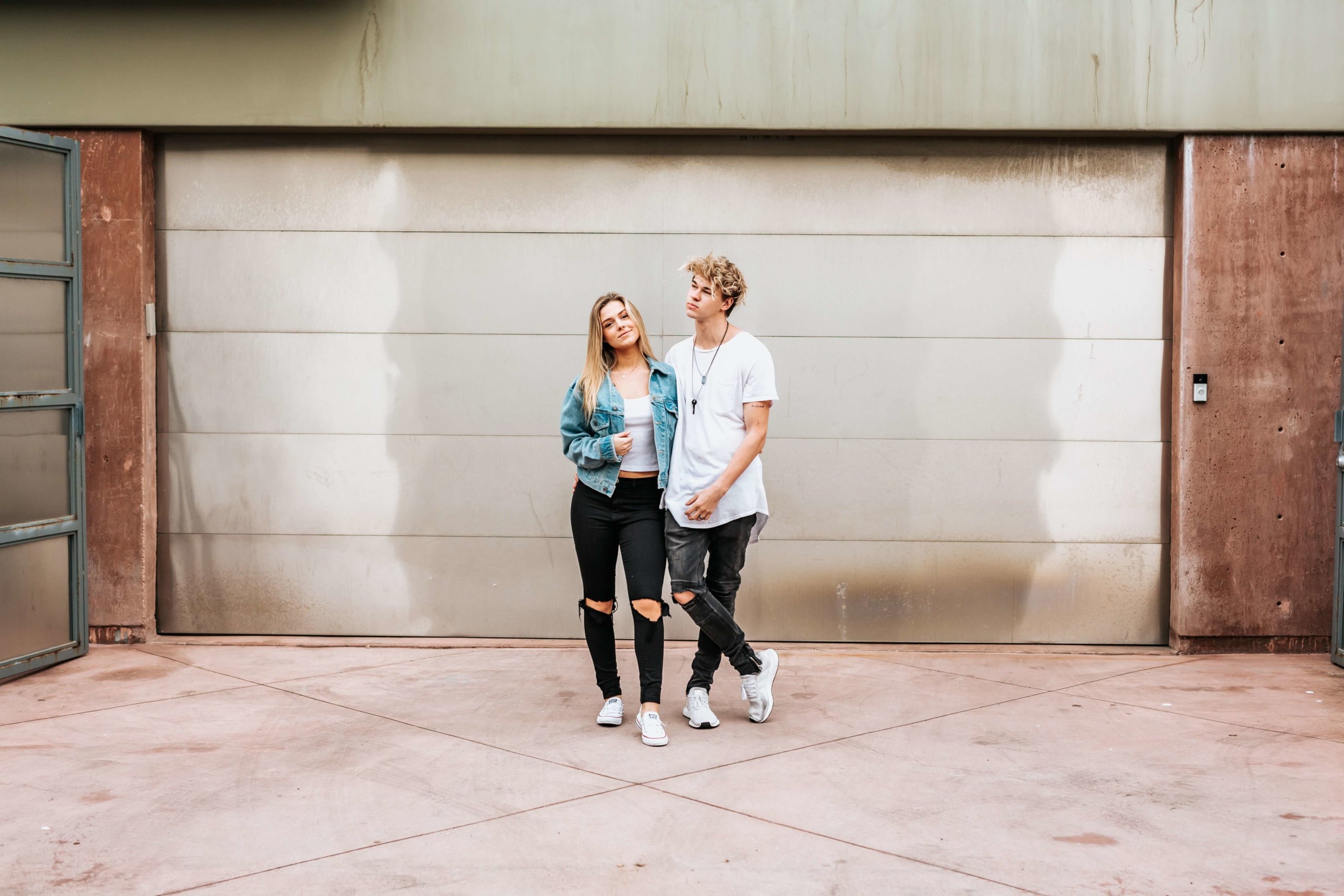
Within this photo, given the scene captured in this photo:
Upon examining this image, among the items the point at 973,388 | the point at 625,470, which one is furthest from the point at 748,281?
the point at 625,470

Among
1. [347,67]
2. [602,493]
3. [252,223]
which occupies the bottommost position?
[602,493]

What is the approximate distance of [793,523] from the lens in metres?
6.54

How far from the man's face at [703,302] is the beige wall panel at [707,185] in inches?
71.3

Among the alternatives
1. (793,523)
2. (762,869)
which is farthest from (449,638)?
(762,869)

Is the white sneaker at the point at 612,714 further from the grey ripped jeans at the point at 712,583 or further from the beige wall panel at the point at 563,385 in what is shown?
the beige wall panel at the point at 563,385

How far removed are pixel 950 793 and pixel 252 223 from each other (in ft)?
15.5

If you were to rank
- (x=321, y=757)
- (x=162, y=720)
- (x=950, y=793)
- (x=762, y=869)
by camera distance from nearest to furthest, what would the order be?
(x=762, y=869), (x=950, y=793), (x=321, y=757), (x=162, y=720)

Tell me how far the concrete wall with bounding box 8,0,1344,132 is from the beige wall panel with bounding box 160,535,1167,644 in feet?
7.37

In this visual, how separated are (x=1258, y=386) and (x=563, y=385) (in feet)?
12.0

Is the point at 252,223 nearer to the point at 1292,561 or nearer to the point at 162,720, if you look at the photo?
the point at 162,720

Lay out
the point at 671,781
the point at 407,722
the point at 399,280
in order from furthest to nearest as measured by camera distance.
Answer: the point at 399,280, the point at 407,722, the point at 671,781

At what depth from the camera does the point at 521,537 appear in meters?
6.59

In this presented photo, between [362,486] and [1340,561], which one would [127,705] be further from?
[1340,561]

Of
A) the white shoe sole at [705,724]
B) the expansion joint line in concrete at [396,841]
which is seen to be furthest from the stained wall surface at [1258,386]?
the expansion joint line in concrete at [396,841]
